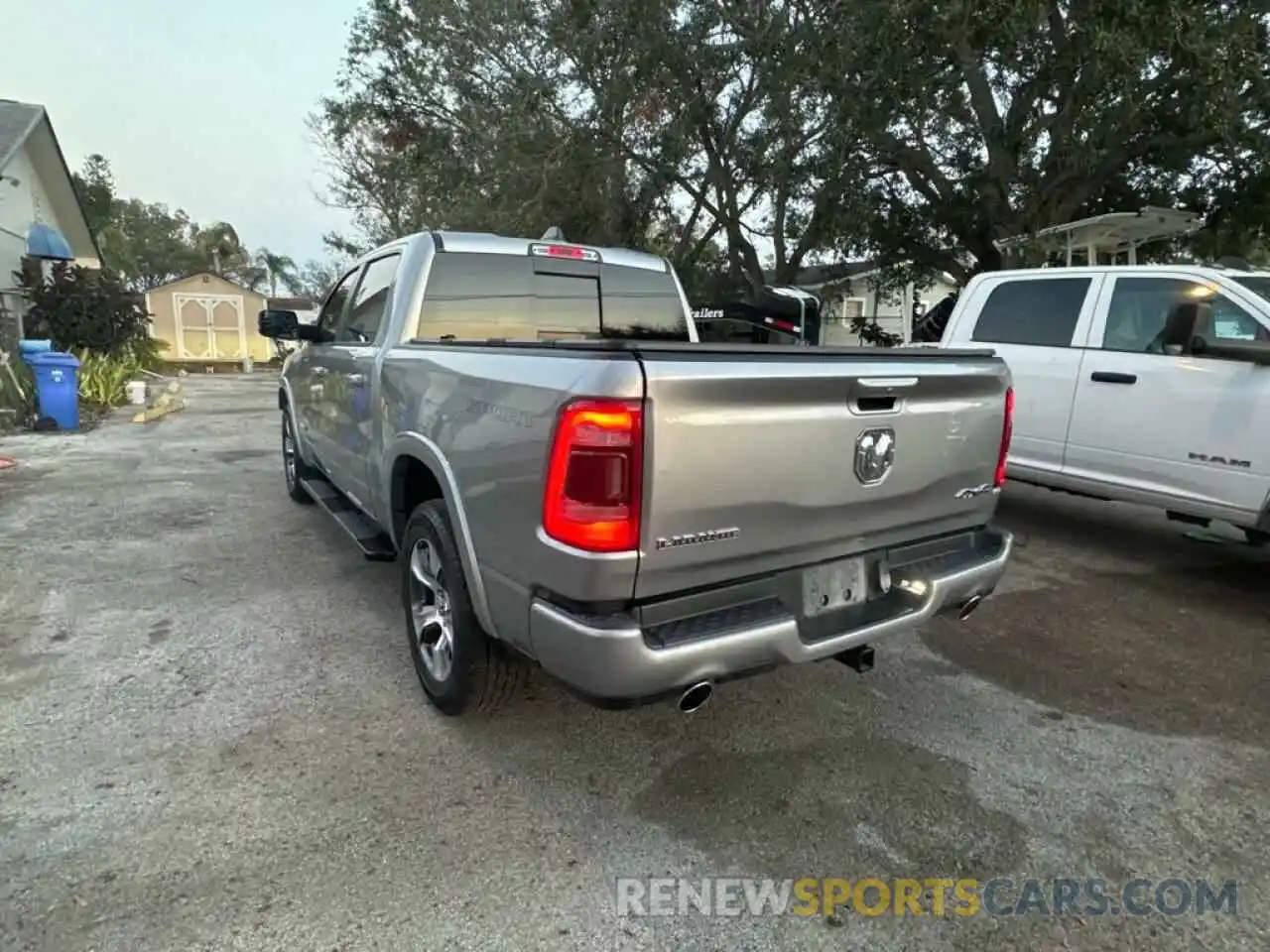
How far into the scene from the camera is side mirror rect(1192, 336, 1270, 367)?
4215 mm

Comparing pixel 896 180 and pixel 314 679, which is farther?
pixel 896 180

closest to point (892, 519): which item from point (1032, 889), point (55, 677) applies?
point (1032, 889)

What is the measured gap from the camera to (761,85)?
12258 millimetres

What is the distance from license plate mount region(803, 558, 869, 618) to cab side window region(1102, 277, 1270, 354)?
10.4ft

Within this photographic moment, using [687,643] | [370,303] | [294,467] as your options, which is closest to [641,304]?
[370,303]

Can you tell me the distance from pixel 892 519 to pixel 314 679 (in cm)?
255

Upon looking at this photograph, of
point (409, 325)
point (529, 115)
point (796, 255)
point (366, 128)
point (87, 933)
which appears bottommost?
point (87, 933)

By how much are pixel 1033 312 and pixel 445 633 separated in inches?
195

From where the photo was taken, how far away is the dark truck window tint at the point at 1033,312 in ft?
18.0

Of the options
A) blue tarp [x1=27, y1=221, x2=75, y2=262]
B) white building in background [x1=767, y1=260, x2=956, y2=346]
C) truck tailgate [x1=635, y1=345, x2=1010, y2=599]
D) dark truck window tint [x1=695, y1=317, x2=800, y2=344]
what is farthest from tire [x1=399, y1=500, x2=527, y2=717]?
blue tarp [x1=27, y1=221, x2=75, y2=262]

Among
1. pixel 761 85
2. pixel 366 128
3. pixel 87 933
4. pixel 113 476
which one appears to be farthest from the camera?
pixel 366 128

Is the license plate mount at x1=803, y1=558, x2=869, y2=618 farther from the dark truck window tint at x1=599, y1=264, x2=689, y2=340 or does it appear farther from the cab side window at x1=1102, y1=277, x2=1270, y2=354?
the cab side window at x1=1102, y1=277, x2=1270, y2=354

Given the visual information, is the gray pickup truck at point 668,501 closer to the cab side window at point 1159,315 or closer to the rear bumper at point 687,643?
the rear bumper at point 687,643

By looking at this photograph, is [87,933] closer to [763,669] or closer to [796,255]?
[763,669]
